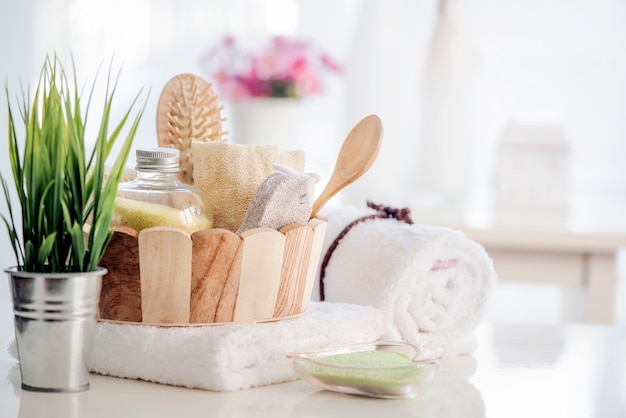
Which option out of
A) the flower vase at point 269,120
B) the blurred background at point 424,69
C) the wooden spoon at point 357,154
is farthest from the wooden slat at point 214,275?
the flower vase at point 269,120

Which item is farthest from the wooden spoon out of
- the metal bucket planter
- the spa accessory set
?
the metal bucket planter

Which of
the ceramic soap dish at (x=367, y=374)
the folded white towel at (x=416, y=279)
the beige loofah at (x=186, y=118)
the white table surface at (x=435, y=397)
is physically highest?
the beige loofah at (x=186, y=118)

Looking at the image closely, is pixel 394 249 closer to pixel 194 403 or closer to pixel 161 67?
pixel 194 403

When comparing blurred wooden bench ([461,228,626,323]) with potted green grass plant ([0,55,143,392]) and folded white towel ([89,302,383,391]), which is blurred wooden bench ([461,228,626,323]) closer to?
folded white towel ([89,302,383,391])

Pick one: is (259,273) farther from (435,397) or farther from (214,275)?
(435,397)

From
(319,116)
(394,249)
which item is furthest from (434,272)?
(319,116)

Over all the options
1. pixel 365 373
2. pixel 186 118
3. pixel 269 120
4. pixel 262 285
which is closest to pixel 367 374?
pixel 365 373

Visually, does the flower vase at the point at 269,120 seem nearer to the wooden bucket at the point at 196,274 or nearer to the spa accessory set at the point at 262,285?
the spa accessory set at the point at 262,285
